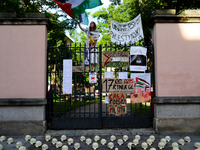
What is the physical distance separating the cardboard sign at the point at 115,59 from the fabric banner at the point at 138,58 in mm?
219

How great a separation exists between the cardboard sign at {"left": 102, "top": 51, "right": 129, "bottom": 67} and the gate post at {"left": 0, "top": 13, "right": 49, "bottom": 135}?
7.11ft

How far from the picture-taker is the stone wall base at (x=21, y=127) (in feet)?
18.3

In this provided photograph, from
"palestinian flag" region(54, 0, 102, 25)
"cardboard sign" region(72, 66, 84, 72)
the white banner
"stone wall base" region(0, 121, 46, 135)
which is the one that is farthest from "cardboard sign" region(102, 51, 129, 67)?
"stone wall base" region(0, 121, 46, 135)

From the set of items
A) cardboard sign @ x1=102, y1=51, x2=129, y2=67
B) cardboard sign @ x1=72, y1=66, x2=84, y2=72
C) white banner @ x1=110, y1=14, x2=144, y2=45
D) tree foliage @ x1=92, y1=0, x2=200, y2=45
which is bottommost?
cardboard sign @ x1=72, y1=66, x2=84, y2=72

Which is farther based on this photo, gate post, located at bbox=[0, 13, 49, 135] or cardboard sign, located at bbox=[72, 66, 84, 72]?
cardboard sign, located at bbox=[72, 66, 84, 72]

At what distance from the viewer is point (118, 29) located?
6391mm

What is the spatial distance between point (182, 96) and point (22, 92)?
5426 mm

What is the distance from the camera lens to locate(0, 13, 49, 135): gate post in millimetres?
5625

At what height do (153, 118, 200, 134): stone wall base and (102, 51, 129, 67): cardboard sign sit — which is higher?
(102, 51, 129, 67): cardboard sign


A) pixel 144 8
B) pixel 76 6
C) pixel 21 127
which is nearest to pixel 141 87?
pixel 76 6

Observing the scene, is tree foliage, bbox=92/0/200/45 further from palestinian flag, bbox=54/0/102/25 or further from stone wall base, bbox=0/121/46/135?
stone wall base, bbox=0/121/46/135

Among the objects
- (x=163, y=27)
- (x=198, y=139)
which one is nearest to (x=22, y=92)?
(x=163, y=27)

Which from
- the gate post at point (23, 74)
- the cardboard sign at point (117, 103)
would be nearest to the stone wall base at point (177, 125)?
the cardboard sign at point (117, 103)

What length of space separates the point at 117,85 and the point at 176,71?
2.09 metres
